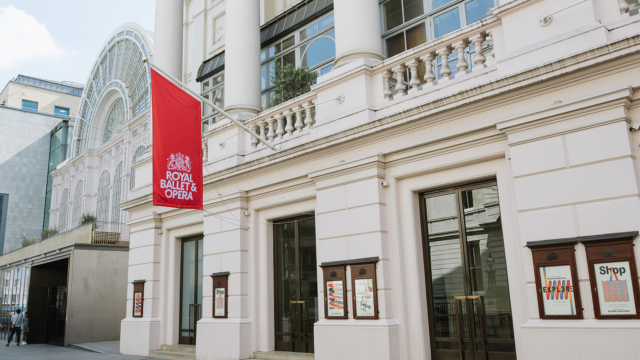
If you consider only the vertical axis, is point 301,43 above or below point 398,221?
above

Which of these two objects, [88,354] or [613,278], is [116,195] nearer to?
[88,354]

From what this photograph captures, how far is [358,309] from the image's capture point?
982 cm

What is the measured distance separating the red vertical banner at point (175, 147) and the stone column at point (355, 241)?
3146mm

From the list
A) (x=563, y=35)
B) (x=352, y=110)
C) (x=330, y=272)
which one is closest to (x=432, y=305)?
(x=330, y=272)

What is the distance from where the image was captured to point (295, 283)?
40.2ft

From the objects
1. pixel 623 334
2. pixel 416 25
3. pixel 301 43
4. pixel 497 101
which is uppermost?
pixel 301 43

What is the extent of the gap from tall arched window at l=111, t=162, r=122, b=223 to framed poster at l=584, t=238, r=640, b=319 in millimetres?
33133

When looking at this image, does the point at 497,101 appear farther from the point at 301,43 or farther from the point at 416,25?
the point at 301,43

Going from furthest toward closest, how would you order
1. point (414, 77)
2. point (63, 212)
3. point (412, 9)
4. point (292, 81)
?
point (63, 212) → point (292, 81) → point (412, 9) → point (414, 77)

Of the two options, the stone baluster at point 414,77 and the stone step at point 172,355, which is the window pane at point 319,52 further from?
the stone step at point 172,355

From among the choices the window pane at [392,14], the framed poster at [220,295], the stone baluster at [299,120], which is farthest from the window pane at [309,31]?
the framed poster at [220,295]

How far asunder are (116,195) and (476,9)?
3078 cm

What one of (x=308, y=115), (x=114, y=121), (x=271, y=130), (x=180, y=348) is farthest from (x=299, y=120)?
(x=114, y=121)

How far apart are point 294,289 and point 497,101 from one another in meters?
6.46
